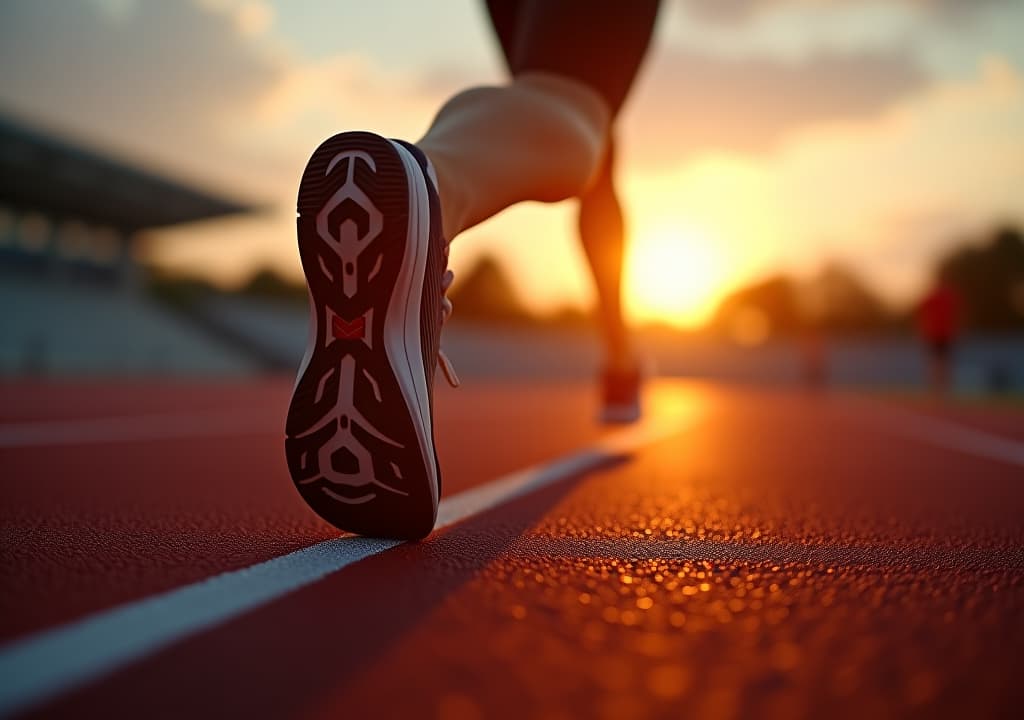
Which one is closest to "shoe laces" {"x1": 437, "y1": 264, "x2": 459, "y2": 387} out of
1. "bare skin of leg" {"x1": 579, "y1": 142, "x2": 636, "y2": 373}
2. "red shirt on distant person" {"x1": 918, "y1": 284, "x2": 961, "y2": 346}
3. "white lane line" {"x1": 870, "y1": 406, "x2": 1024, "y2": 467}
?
"bare skin of leg" {"x1": 579, "y1": 142, "x2": 636, "y2": 373}

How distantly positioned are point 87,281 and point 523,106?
23001 millimetres

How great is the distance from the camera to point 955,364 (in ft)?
88.6

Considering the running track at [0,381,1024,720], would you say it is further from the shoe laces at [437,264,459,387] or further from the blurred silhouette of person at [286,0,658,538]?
the shoe laces at [437,264,459,387]

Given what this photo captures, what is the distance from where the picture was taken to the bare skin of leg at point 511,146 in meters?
1.03

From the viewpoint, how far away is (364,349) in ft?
2.74

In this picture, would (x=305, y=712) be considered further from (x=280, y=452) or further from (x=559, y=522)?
(x=280, y=452)

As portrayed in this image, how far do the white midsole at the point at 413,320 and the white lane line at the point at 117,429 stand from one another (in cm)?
160

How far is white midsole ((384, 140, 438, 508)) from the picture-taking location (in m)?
0.83

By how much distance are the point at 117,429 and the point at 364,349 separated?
2266 mm

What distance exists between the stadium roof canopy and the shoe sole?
58.3ft

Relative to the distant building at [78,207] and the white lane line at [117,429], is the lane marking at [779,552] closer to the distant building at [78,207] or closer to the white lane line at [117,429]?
the white lane line at [117,429]

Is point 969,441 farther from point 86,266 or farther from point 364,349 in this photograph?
point 86,266

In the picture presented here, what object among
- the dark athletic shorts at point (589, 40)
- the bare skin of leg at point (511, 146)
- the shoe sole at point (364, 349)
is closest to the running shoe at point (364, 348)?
the shoe sole at point (364, 349)

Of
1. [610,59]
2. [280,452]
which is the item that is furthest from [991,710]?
[280,452]
